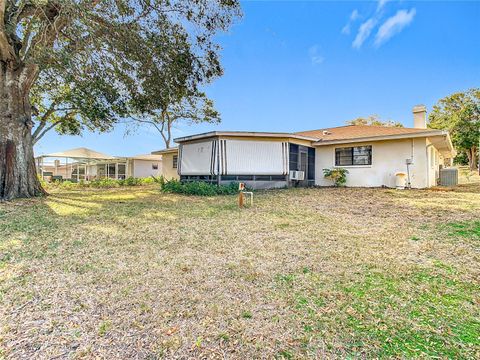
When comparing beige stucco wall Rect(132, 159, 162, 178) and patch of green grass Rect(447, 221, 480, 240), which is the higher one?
beige stucco wall Rect(132, 159, 162, 178)

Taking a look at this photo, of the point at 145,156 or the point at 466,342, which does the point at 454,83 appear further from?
the point at 466,342

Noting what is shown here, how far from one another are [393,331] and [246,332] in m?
1.11

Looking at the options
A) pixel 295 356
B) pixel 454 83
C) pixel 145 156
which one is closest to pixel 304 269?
pixel 295 356

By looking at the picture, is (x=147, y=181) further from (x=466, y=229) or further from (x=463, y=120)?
(x=463, y=120)

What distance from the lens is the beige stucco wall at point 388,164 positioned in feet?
36.7

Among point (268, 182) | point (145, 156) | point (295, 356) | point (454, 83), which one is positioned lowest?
point (295, 356)

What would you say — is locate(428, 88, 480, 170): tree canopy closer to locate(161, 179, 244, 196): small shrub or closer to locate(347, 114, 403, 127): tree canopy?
locate(347, 114, 403, 127): tree canopy

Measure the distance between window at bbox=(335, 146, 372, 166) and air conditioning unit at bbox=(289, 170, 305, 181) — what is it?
1.82 m

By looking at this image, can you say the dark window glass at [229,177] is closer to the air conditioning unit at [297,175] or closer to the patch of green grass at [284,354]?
the air conditioning unit at [297,175]

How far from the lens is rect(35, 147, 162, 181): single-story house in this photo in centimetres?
2231

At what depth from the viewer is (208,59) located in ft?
28.9

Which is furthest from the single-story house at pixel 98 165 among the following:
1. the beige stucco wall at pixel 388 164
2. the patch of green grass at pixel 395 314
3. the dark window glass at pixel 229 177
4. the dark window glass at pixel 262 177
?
the patch of green grass at pixel 395 314

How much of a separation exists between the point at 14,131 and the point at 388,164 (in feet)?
46.4

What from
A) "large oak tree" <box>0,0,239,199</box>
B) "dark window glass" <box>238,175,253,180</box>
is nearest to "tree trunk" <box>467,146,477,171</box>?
"dark window glass" <box>238,175,253,180</box>
